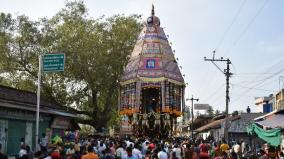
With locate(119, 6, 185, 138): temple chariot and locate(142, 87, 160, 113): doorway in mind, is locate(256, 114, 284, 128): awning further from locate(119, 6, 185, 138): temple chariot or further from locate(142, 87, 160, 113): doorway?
locate(142, 87, 160, 113): doorway

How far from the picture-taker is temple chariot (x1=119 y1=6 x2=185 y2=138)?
39.5 metres

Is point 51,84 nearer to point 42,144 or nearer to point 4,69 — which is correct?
point 4,69

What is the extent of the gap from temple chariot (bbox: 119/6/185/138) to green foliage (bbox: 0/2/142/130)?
3070 millimetres

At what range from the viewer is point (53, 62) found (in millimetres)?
19234

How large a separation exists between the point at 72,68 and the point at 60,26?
4.38 metres

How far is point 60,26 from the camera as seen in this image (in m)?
43.3

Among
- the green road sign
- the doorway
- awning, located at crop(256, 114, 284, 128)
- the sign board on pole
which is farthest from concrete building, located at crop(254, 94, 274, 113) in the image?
the sign board on pole

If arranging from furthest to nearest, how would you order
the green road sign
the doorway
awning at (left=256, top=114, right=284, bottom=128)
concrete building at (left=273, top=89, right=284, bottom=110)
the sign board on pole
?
the sign board on pole → the doorway → concrete building at (left=273, top=89, right=284, bottom=110) → the green road sign → awning at (left=256, top=114, right=284, bottom=128)

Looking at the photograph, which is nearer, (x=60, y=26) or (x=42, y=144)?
(x=42, y=144)

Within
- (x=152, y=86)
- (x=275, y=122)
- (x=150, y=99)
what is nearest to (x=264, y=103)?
(x=150, y=99)

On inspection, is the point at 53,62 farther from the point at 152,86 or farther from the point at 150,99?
the point at 150,99

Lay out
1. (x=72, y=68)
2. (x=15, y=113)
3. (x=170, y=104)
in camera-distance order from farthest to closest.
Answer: (x=72, y=68), (x=170, y=104), (x=15, y=113)

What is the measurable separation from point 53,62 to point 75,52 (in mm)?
22391

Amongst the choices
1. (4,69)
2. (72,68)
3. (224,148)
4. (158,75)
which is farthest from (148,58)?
(224,148)
